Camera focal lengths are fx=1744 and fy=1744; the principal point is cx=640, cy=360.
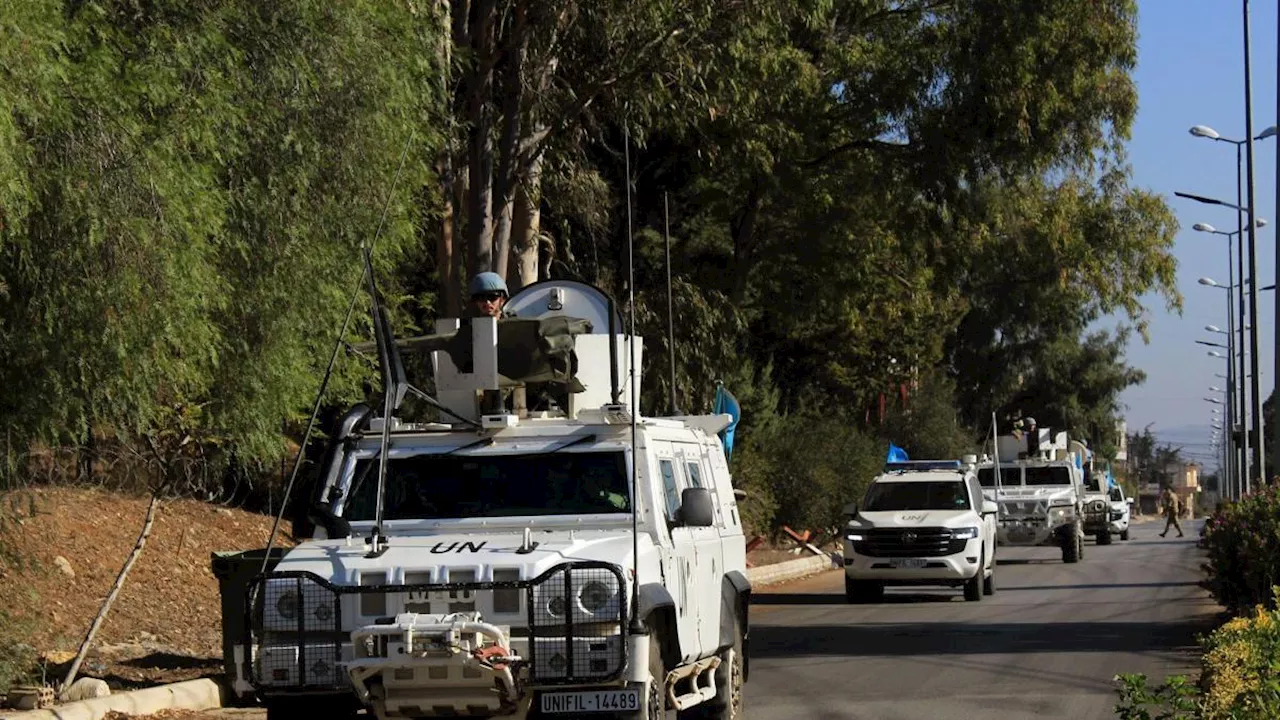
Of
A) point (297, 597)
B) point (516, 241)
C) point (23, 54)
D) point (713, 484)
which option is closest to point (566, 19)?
point (516, 241)

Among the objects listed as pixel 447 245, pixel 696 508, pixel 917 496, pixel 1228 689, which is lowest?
pixel 917 496

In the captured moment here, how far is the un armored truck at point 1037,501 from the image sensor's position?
1412 inches

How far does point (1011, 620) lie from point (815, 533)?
675 inches

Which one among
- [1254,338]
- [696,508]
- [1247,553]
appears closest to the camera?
[696,508]

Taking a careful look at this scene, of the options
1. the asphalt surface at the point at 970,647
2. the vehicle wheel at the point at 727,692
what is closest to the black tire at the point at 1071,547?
the asphalt surface at the point at 970,647

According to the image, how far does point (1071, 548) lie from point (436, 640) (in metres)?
29.4

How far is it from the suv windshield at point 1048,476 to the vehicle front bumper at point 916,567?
1286cm

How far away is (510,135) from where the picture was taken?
2292 centimetres

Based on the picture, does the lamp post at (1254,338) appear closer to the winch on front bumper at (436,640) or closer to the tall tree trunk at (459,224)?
the tall tree trunk at (459,224)

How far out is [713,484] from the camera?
40.9ft

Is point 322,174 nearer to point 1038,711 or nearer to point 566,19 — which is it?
point 1038,711

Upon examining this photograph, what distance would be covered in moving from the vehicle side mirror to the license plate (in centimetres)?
161

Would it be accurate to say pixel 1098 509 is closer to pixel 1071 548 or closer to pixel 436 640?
pixel 1071 548

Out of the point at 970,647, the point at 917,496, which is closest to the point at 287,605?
the point at 970,647
